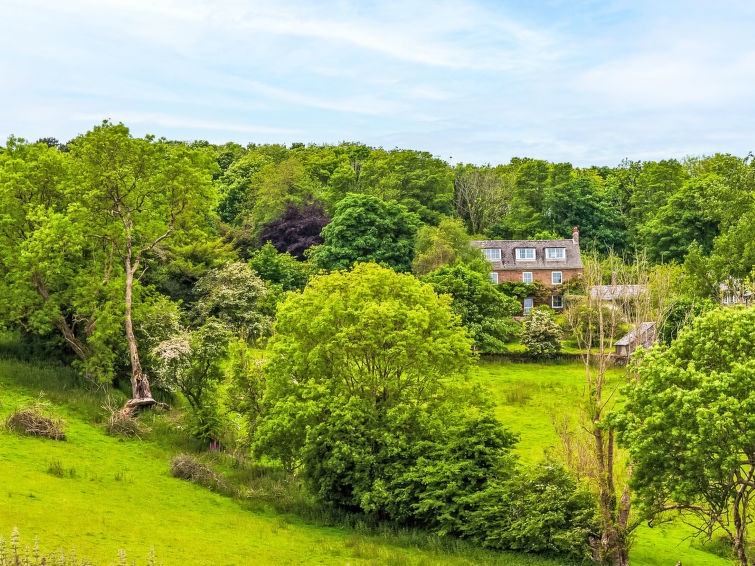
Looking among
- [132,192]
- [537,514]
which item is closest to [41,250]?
[132,192]

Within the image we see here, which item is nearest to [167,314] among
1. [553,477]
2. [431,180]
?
[553,477]

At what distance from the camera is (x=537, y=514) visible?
90.2 feet

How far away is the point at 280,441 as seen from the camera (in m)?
32.9

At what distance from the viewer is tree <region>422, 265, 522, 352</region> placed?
61906mm

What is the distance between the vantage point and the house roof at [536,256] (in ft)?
294

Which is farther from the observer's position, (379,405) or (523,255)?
(523,255)

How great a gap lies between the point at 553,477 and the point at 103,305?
27.6m

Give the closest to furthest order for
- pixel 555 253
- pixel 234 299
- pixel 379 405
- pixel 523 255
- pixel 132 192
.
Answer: pixel 379 405 < pixel 132 192 < pixel 234 299 < pixel 555 253 < pixel 523 255

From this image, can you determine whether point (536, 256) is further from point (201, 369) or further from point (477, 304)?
point (201, 369)

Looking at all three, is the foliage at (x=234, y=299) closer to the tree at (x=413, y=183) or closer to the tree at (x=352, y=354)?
the tree at (x=352, y=354)

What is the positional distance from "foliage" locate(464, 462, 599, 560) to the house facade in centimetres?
6148

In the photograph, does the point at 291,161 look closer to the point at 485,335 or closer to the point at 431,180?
the point at 431,180

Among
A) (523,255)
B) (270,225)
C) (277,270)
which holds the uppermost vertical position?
(270,225)

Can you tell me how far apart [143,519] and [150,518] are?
35cm
